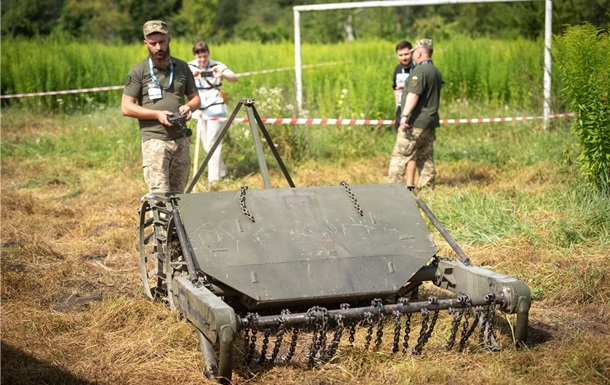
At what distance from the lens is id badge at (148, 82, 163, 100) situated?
294 inches

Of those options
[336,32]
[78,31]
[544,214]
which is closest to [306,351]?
[544,214]

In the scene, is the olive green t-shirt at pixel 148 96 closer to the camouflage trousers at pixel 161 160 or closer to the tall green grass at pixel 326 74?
the camouflage trousers at pixel 161 160

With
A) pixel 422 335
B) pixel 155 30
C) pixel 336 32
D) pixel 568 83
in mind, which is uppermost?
pixel 155 30

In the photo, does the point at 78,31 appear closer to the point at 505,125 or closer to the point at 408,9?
the point at 408,9

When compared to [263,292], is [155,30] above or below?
above

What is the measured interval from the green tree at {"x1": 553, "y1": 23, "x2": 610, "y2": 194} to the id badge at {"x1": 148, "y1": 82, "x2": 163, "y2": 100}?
384cm

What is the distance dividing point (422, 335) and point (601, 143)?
4.18 m

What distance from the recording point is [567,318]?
5949 millimetres

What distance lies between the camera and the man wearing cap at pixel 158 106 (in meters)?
7.38

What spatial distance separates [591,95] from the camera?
8.52 m

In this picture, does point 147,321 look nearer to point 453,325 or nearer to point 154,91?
point 453,325

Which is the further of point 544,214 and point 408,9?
point 408,9

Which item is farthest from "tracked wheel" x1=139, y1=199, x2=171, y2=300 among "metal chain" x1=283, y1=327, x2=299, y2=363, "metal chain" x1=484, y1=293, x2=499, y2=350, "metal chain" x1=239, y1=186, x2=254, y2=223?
"metal chain" x1=484, y1=293, x2=499, y2=350

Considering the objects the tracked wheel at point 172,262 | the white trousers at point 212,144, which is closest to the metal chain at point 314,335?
the tracked wheel at point 172,262
